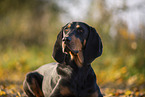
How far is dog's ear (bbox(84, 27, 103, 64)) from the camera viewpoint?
3463 millimetres

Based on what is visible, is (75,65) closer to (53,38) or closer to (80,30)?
(80,30)

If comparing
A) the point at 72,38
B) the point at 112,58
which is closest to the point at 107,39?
the point at 112,58

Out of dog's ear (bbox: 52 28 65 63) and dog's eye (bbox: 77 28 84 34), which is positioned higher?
dog's eye (bbox: 77 28 84 34)

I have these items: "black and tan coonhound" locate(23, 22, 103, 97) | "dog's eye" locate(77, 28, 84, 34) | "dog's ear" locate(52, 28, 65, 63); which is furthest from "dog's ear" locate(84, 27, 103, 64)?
"dog's ear" locate(52, 28, 65, 63)

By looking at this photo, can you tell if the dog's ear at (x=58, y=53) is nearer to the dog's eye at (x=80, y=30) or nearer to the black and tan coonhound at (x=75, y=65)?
the black and tan coonhound at (x=75, y=65)

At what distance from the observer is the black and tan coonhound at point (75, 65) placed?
10.5ft

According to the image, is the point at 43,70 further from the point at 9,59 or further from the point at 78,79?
the point at 9,59

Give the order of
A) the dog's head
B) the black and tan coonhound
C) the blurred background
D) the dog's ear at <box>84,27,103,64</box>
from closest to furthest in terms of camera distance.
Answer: the black and tan coonhound
the dog's head
the dog's ear at <box>84,27,103,64</box>
the blurred background

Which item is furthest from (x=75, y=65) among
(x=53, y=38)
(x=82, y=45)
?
(x=53, y=38)

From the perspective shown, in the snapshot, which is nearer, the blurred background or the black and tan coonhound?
the black and tan coonhound

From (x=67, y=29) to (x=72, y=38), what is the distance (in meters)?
0.40

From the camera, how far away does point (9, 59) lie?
10.1 meters

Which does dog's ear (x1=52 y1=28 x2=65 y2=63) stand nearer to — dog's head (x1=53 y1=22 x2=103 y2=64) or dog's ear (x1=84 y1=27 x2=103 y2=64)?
dog's head (x1=53 y1=22 x2=103 y2=64)

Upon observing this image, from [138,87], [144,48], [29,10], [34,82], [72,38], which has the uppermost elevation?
[29,10]
